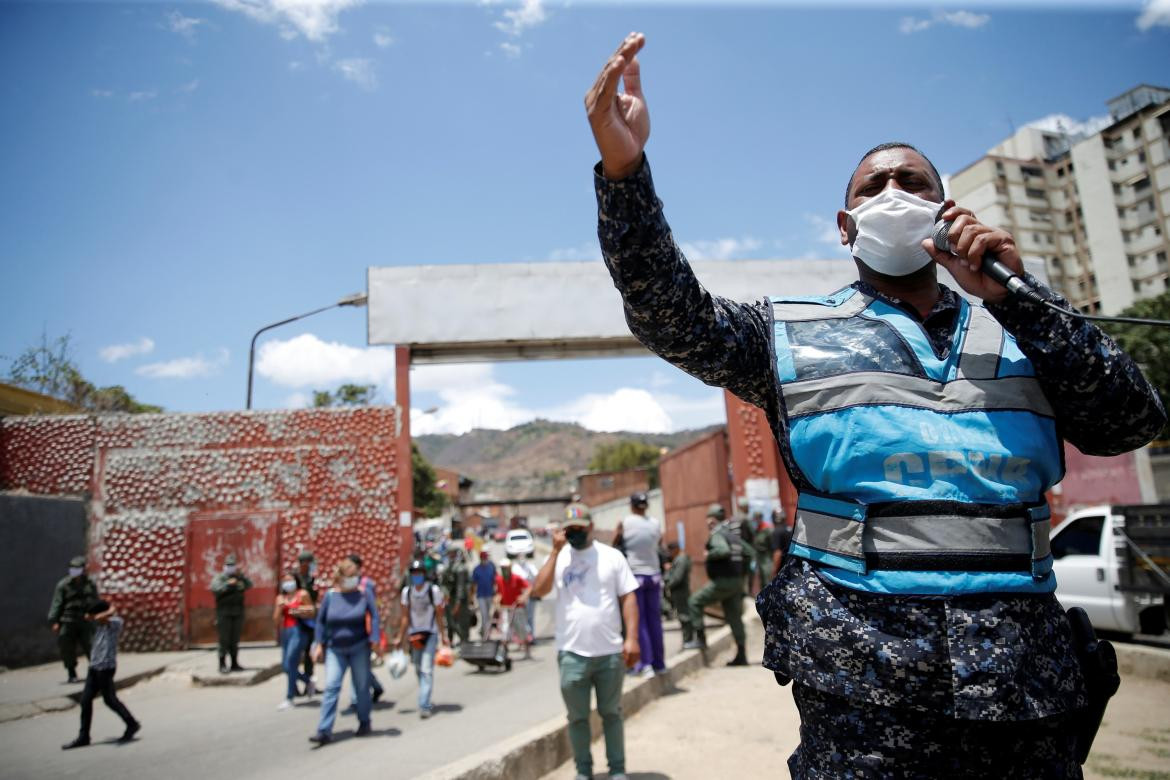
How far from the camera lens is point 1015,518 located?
1.38m

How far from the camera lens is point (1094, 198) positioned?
58594 mm

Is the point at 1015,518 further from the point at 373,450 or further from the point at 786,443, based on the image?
the point at 373,450

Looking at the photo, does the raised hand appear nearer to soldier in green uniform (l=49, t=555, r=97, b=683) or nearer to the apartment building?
soldier in green uniform (l=49, t=555, r=97, b=683)

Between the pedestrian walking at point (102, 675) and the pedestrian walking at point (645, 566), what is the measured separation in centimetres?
519

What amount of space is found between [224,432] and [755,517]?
10532 millimetres

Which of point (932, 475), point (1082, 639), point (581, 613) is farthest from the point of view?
point (581, 613)

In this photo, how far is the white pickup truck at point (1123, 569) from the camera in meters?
7.54

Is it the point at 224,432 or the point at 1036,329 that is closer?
the point at 1036,329

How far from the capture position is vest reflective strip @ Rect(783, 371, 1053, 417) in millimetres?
1442

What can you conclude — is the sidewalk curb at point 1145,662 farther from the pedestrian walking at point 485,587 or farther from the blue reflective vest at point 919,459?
the pedestrian walking at point 485,587

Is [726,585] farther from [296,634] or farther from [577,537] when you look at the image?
[296,634]

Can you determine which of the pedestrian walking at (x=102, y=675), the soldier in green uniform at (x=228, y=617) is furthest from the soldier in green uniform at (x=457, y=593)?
the pedestrian walking at (x=102, y=675)

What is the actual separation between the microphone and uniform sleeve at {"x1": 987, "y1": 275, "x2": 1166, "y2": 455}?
0.07 ft

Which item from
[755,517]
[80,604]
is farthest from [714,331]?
[755,517]
